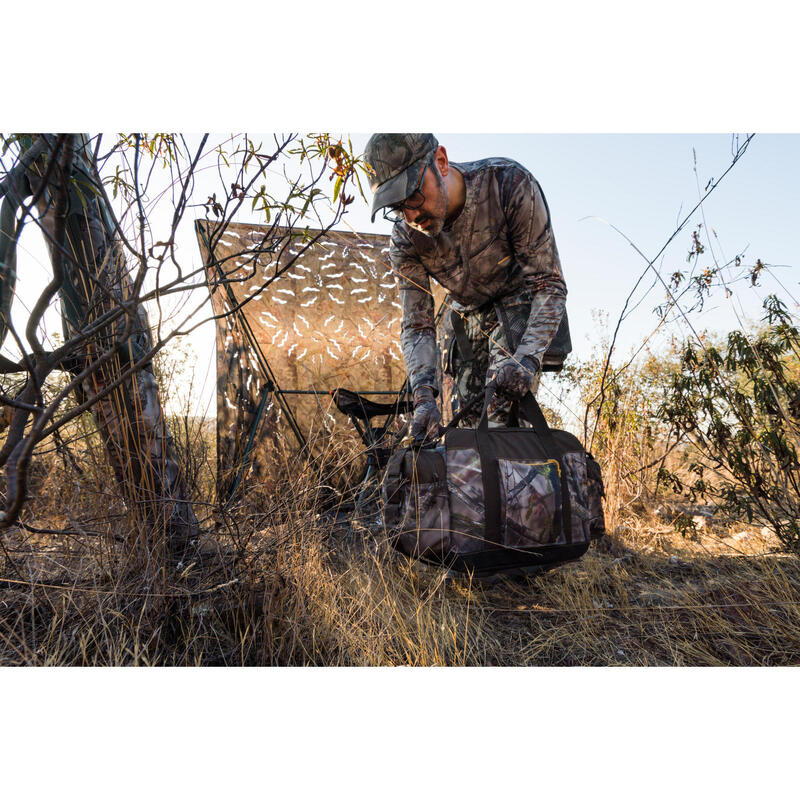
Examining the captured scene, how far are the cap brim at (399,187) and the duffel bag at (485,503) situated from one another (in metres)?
0.81

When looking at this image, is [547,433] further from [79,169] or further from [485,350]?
[79,169]

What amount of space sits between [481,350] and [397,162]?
36.9 inches

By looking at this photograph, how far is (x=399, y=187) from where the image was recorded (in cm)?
185

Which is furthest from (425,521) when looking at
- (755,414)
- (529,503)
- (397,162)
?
(755,414)

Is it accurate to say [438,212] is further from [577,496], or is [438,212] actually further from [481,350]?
[577,496]

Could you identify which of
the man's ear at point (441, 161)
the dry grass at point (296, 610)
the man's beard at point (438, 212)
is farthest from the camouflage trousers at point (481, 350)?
the dry grass at point (296, 610)

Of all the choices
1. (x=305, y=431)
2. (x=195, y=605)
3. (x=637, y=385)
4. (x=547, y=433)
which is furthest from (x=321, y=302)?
(x=195, y=605)

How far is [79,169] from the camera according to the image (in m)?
1.70

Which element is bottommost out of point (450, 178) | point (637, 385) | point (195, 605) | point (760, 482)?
point (195, 605)

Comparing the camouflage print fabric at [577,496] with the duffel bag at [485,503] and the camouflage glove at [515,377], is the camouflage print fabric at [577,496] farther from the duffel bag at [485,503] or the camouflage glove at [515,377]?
the camouflage glove at [515,377]

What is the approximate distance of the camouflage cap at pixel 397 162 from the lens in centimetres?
185

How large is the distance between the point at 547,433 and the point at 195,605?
127 cm

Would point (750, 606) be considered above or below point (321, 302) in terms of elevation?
below

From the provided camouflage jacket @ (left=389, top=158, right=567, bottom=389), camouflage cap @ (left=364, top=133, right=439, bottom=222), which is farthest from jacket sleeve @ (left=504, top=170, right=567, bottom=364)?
camouflage cap @ (left=364, top=133, right=439, bottom=222)
